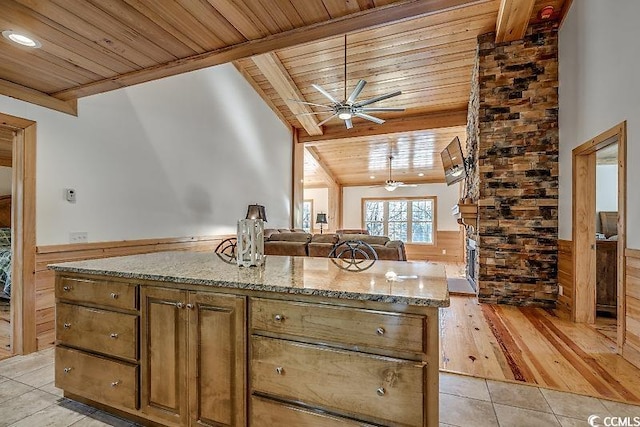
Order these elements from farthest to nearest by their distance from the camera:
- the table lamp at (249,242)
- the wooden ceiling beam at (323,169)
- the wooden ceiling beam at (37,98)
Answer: the wooden ceiling beam at (323,169) < the wooden ceiling beam at (37,98) < the table lamp at (249,242)

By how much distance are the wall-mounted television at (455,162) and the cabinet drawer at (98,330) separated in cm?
495

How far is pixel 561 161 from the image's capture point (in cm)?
394

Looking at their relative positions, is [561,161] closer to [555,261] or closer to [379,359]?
[555,261]

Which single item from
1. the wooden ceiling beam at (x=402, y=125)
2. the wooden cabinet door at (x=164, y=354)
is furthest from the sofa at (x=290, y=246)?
the wooden ceiling beam at (x=402, y=125)

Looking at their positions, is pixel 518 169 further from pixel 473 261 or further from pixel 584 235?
pixel 473 261

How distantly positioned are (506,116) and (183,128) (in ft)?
14.3

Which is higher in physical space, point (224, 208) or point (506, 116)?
point (506, 116)

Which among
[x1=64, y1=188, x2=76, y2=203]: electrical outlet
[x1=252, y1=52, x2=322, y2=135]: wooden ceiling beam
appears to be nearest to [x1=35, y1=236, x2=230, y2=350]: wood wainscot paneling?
[x1=64, y1=188, x2=76, y2=203]: electrical outlet

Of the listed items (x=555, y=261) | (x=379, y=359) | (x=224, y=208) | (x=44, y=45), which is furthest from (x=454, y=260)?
(x=44, y=45)

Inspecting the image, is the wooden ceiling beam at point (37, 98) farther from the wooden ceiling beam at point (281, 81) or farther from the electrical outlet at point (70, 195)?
the wooden ceiling beam at point (281, 81)

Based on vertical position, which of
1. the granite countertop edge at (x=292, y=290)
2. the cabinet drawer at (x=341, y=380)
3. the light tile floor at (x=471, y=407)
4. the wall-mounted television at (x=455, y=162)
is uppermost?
the wall-mounted television at (x=455, y=162)

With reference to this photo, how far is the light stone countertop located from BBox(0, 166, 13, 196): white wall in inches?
188

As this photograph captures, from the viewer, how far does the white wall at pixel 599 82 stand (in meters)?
2.51

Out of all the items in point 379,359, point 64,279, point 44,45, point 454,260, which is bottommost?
point 454,260
